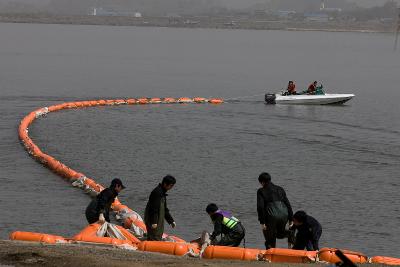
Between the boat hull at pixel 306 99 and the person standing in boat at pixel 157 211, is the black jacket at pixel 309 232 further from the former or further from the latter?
the boat hull at pixel 306 99

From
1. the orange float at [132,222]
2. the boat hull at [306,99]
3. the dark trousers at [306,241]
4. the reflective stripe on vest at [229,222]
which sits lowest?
the boat hull at [306,99]

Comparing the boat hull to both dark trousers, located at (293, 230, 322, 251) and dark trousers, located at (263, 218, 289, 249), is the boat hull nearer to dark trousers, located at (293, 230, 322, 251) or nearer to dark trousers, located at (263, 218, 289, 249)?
dark trousers, located at (263, 218, 289, 249)

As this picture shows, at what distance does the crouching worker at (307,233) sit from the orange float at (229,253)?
1.11 meters

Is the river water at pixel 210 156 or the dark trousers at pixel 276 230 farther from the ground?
the dark trousers at pixel 276 230

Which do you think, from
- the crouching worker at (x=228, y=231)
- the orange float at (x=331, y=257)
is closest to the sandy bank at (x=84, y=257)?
the orange float at (x=331, y=257)

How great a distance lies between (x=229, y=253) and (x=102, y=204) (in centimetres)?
372

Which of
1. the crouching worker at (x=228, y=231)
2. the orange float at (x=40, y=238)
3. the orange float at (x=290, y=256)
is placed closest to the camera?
the orange float at (x=290, y=256)

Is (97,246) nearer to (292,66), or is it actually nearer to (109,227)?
(109,227)

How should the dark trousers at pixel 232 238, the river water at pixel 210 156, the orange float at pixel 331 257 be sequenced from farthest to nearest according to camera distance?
the river water at pixel 210 156 → the dark trousers at pixel 232 238 → the orange float at pixel 331 257

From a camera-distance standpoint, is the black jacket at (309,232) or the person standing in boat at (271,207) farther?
the person standing in boat at (271,207)

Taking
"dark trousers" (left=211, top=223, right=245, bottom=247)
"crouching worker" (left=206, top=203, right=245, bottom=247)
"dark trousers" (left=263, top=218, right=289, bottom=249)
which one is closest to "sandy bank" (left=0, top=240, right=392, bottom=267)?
"crouching worker" (left=206, top=203, right=245, bottom=247)

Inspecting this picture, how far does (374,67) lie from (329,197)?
446 feet

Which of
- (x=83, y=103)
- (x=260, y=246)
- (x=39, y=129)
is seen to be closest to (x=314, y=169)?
(x=260, y=246)

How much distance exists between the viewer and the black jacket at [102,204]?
2188 cm
